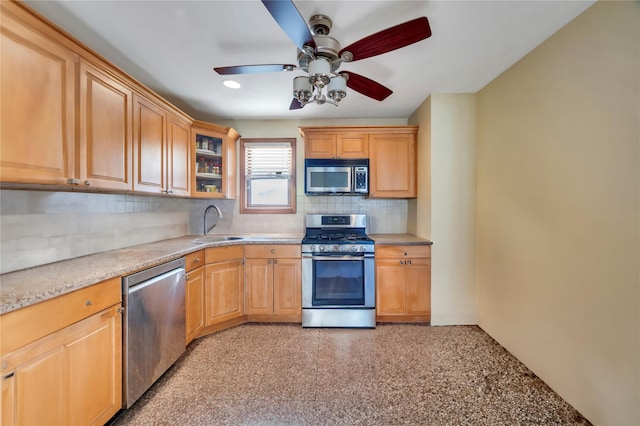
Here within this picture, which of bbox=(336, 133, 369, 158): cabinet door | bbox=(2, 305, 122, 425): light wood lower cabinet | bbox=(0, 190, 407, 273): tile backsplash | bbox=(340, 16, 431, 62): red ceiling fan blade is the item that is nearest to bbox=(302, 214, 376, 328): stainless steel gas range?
bbox=(0, 190, 407, 273): tile backsplash

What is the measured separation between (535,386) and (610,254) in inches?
43.4

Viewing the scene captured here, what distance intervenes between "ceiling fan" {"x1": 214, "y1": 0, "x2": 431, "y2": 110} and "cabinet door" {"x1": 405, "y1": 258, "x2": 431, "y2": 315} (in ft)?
6.22

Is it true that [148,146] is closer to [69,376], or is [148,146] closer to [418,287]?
[69,376]

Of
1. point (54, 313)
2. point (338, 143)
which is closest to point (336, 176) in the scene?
point (338, 143)

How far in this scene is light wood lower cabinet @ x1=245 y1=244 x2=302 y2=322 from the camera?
2816 mm

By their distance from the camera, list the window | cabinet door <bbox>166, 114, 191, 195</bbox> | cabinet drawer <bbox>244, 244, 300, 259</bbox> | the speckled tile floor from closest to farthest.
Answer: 1. the speckled tile floor
2. cabinet door <bbox>166, 114, 191, 195</bbox>
3. cabinet drawer <bbox>244, 244, 300, 259</bbox>
4. the window

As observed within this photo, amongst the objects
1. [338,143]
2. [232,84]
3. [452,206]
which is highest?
[232,84]

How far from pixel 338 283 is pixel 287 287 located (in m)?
0.57

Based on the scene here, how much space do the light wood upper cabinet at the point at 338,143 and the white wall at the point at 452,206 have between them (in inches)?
30.9

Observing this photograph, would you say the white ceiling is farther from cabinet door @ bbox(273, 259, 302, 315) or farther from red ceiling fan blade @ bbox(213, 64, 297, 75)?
cabinet door @ bbox(273, 259, 302, 315)

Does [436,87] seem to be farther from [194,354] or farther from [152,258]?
[194,354]

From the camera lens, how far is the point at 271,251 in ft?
9.29

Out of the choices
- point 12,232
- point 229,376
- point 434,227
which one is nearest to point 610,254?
point 434,227

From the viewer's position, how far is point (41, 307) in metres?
1.13
